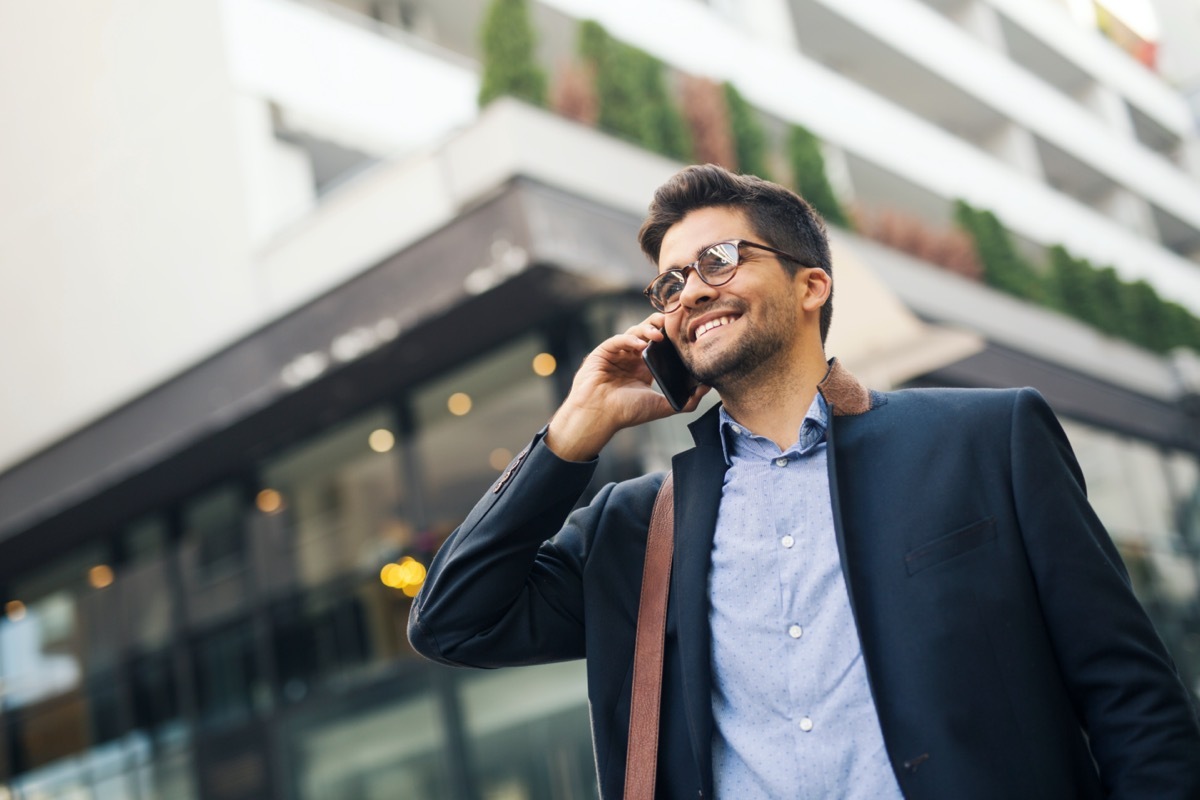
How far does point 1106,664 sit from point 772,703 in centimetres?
54

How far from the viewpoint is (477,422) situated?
10.5 m

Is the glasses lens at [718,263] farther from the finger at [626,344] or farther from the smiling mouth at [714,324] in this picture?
the finger at [626,344]

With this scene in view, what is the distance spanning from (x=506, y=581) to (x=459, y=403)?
8317 millimetres

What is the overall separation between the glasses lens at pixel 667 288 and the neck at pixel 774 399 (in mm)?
203

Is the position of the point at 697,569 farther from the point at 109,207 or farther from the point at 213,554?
the point at 109,207

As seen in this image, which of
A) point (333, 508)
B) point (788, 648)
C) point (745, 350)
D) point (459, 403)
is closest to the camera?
point (788, 648)

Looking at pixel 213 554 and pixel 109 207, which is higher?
pixel 109 207

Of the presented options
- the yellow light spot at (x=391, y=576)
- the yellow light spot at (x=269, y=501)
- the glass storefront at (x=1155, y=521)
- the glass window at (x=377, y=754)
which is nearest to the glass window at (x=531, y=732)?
the glass window at (x=377, y=754)

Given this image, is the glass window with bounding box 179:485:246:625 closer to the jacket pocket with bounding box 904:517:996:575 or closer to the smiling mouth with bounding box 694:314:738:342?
the smiling mouth with bounding box 694:314:738:342

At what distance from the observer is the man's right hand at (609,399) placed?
2.52 m

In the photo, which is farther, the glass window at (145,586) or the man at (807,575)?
the glass window at (145,586)

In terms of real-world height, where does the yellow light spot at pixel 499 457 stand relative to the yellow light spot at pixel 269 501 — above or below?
below

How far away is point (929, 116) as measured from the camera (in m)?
21.3

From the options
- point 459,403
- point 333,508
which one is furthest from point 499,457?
point 333,508
